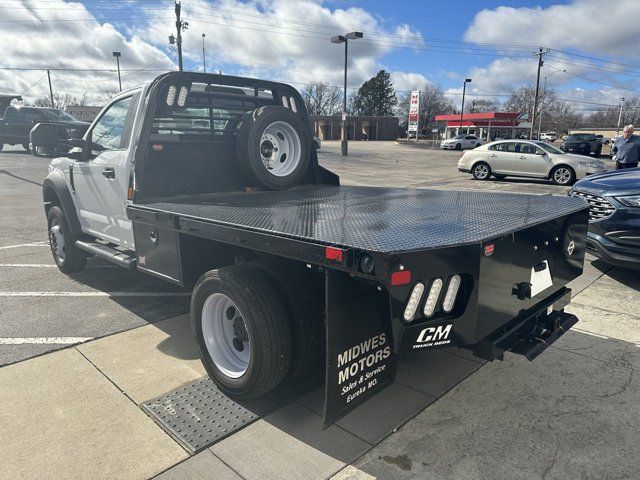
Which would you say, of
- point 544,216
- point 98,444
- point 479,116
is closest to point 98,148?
point 98,444

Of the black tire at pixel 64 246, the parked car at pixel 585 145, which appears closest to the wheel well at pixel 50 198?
the black tire at pixel 64 246

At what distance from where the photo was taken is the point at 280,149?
4812mm

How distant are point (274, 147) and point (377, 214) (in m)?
1.91

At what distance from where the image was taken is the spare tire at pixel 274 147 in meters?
4.28

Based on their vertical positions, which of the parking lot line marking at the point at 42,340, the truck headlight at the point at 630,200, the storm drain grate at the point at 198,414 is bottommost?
the parking lot line marking at the point at 42,340

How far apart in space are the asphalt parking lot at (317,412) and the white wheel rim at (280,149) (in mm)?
1695

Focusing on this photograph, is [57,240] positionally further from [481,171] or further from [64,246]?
[481,171]

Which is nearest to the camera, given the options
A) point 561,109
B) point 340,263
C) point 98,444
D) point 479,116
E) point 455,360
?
point 340,263

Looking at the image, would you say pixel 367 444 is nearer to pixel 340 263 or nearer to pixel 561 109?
pixel 340 263

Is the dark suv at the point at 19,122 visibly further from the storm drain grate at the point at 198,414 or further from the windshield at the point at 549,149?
the storm drain grate at the point at 198,414

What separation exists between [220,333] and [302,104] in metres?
3.17

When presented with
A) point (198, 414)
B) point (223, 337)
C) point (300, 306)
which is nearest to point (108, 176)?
point (223, 337)

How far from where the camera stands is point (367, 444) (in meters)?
2.66

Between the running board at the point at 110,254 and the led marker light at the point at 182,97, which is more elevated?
the led marker light at the point at 182,97
